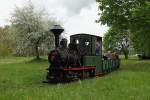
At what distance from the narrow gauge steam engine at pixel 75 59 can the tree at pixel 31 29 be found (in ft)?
96.5

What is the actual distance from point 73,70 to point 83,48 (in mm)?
2715

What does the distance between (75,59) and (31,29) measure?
3659 centimetres

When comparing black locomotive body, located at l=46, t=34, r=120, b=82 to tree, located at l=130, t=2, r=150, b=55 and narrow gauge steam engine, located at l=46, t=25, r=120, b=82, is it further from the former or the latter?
tree, located at l=130, t=2, r=150, b=55

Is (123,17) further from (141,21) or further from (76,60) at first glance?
(76,60)

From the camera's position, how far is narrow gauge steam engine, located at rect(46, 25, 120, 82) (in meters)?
21.5

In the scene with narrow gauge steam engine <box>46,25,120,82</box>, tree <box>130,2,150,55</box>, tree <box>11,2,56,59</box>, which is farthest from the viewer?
tree <box>11,2,56,59</box>

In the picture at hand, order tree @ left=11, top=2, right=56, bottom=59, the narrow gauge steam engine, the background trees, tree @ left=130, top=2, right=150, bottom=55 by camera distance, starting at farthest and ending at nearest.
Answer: tree @ left=11, top=2, right=56, bottom=59
the background trees
tree @ left=130, top=2, right=150, bottom=55
the narrow gauge steam engine

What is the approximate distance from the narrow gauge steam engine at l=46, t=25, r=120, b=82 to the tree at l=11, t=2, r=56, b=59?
29402 millimetres

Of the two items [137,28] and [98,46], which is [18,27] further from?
[98,46]

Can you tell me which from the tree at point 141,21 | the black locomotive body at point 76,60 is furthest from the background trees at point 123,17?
the black locomotive body at point 76,60

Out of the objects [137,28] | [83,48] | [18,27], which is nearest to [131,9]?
[137,28]

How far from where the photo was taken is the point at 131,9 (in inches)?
1544

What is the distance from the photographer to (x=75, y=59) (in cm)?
2308

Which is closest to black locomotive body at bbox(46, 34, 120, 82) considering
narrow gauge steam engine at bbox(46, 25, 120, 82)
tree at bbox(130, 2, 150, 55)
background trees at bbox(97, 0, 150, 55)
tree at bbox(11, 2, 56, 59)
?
narrow gauge steam engine at bbox(46, 25, 120, 82)
